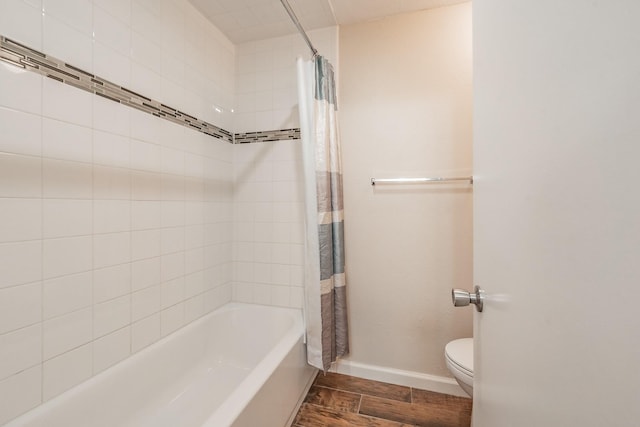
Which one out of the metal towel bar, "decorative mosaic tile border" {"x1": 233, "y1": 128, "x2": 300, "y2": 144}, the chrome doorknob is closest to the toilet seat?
the chrome doorknob

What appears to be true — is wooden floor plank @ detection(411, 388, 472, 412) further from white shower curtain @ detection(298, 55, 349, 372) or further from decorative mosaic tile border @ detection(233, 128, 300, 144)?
decorative mosaic tile border @ detection(233, 128, 300, 144)

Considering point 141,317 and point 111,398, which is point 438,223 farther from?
point 111,398

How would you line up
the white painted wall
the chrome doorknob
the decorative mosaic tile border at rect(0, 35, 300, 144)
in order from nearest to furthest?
the chrome doorknob
the decorative mosaic tile border at rect(0, 35, 300, 144)
the white painted wall

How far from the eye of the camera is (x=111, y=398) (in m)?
1.13

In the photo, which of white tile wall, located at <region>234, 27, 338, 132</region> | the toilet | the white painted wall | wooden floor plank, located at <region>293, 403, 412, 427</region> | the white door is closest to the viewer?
the white door

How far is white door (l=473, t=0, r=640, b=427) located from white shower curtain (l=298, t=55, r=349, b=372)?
3.54 feet

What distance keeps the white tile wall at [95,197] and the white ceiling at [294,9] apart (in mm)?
156

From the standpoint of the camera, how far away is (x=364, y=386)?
175 cm

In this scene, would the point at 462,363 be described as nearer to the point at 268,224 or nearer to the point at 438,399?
the point at 438,399

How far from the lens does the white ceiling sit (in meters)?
1.62

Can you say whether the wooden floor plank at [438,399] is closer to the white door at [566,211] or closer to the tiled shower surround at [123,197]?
the tiled shower surround at [123,197]

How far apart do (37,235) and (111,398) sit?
2.47 feet

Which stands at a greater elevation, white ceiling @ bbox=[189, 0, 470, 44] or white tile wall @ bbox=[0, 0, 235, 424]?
white ceiling @ bbox=[189, 0, 470, 44]

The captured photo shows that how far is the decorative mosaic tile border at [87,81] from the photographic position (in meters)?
0.90
